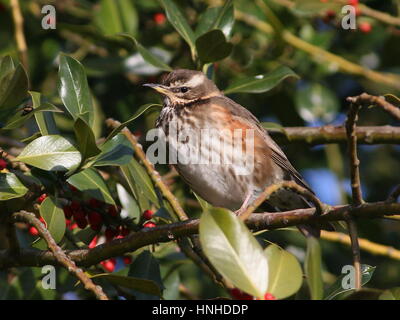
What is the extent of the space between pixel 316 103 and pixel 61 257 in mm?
3322

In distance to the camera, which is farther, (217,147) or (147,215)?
(217,147)

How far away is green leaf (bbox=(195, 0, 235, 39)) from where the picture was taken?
4.52m

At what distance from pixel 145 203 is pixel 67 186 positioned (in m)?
0.57

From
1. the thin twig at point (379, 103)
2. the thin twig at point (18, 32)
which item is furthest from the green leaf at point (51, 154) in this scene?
the thin twig at point (18, 32)

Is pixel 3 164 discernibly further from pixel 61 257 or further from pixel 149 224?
pixel 149 224

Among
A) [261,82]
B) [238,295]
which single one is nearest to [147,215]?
[261,82]

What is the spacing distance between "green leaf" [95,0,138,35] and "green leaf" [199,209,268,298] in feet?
10.6

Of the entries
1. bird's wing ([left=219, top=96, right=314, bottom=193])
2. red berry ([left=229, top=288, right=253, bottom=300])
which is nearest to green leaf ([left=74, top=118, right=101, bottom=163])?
red berry ([left=229, top=288, right=253, bottom=300])

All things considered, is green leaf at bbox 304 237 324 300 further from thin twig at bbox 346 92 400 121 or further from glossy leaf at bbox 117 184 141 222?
glossy leaf at bbox 117 184 141 222

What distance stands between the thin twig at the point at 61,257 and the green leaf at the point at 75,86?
0.60 meters

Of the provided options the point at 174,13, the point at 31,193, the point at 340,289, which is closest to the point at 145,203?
the point at 31,193

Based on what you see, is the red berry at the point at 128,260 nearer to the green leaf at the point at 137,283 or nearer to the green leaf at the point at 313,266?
the green leaf at the point at 137,283

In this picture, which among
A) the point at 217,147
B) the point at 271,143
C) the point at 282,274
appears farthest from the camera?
the point at 271,143

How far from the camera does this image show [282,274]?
242 centimetres
